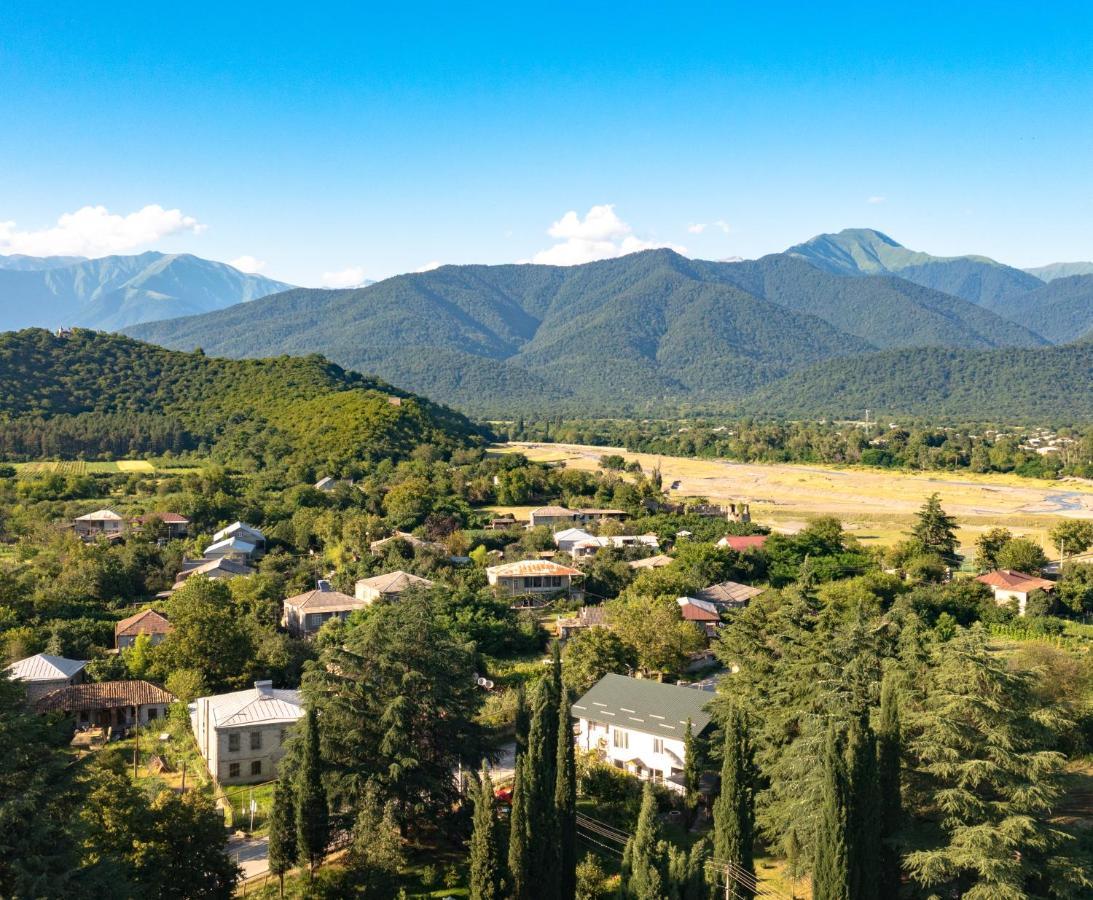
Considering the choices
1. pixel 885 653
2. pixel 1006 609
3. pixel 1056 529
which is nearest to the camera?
pixel 885 653

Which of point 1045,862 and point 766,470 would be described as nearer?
point 1045,862

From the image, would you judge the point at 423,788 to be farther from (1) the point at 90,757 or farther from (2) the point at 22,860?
(2) the point at 22,860

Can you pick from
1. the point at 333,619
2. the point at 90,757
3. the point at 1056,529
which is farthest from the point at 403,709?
the point at 1056,529

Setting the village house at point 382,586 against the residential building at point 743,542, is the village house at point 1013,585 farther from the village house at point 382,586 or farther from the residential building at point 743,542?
the village house at point 382,586

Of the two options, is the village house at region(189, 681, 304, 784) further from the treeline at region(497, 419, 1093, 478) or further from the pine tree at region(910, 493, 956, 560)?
the treeline at region(497, 419, 1093, 478)

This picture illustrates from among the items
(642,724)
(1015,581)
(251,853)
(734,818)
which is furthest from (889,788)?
(1015,581)

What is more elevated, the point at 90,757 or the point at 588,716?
the point at 90,757
